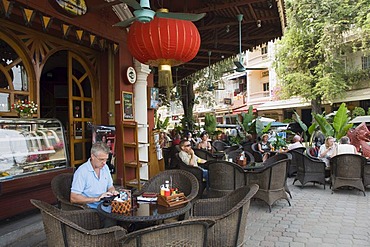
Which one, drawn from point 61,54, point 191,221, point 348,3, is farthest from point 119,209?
point 348,3

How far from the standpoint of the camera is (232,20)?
670 cm

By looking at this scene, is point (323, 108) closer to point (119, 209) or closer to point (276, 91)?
point (276, 91)

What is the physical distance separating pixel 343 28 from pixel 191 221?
64.9 feet

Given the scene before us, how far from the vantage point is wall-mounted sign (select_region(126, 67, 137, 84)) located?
20.4 feet

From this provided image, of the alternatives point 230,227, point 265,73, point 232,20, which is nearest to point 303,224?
point 230,227

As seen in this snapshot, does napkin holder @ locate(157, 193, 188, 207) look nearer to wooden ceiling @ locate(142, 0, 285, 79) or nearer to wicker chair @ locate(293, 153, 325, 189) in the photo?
wooden ceiling @ locate(142, 0, 285, 79)

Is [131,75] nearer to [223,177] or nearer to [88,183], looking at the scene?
[223,177]

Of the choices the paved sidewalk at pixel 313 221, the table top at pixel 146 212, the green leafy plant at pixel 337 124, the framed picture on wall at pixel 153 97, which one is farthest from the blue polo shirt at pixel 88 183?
the green leafy plant at pixel 337 124

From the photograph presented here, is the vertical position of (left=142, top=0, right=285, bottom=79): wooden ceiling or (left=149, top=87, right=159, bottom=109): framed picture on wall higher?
(left=142, top=0, right=285, bottom=79): wooden ceiling

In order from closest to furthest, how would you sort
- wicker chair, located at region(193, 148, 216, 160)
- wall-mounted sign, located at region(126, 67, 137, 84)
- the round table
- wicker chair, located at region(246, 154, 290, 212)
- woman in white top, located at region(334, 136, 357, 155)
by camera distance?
the round table
wicker chair, located at region(246, 154, 290, 212)
wall-mounted sign, located at region(126, 67, 137, 84)
woman in white top, located at region(334, 136, 357, 155)
wicker chair, located at region(193, 148, 216, 160)

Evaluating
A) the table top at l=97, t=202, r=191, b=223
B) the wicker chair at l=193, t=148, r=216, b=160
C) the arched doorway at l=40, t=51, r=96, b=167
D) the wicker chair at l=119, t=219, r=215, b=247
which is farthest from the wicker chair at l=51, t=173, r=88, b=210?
the wicker chair at l=193, t=148, r=216, b=160

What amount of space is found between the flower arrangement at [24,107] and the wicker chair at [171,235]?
130 inches

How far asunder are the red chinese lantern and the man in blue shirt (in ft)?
4.39

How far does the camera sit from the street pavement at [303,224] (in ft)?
12.3
